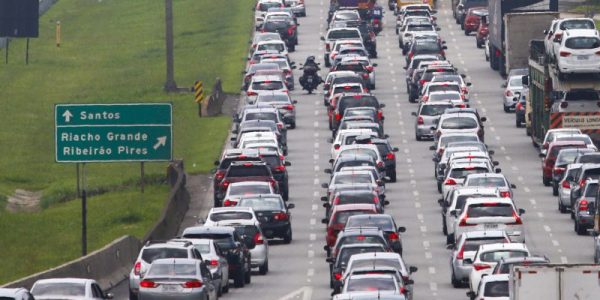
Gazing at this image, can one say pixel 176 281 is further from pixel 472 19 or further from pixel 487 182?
pixel 472 19

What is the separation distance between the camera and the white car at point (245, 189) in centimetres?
5750

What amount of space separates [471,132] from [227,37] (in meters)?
53.8

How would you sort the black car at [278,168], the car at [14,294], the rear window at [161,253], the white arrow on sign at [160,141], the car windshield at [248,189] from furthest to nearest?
the black car at [278,168] < the car windshield at [248,189] < the white arrow on sign at [160,141] < the rear window at [161,253] < the car at [14,294]

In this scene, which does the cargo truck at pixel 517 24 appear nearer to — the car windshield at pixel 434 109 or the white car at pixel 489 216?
the car windshield at pixel 434 109

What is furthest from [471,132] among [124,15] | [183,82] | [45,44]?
[124,15]

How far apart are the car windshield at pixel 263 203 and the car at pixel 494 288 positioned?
57.5 ft

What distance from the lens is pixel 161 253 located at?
142 feet

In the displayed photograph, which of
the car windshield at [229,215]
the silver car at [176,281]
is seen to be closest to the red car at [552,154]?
the car windshield at [229,215]

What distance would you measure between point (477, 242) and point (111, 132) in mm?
13882

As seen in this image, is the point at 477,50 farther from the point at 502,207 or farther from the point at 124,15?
the point at 502,207

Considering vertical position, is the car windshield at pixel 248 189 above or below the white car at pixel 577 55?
below

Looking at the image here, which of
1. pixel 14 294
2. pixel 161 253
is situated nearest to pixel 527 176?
pixel 161 253

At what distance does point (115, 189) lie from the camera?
238ft

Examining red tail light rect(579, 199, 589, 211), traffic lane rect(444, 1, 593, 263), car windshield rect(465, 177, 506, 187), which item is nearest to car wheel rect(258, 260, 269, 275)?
traffic lane rect(444, 1, 593, 263)
